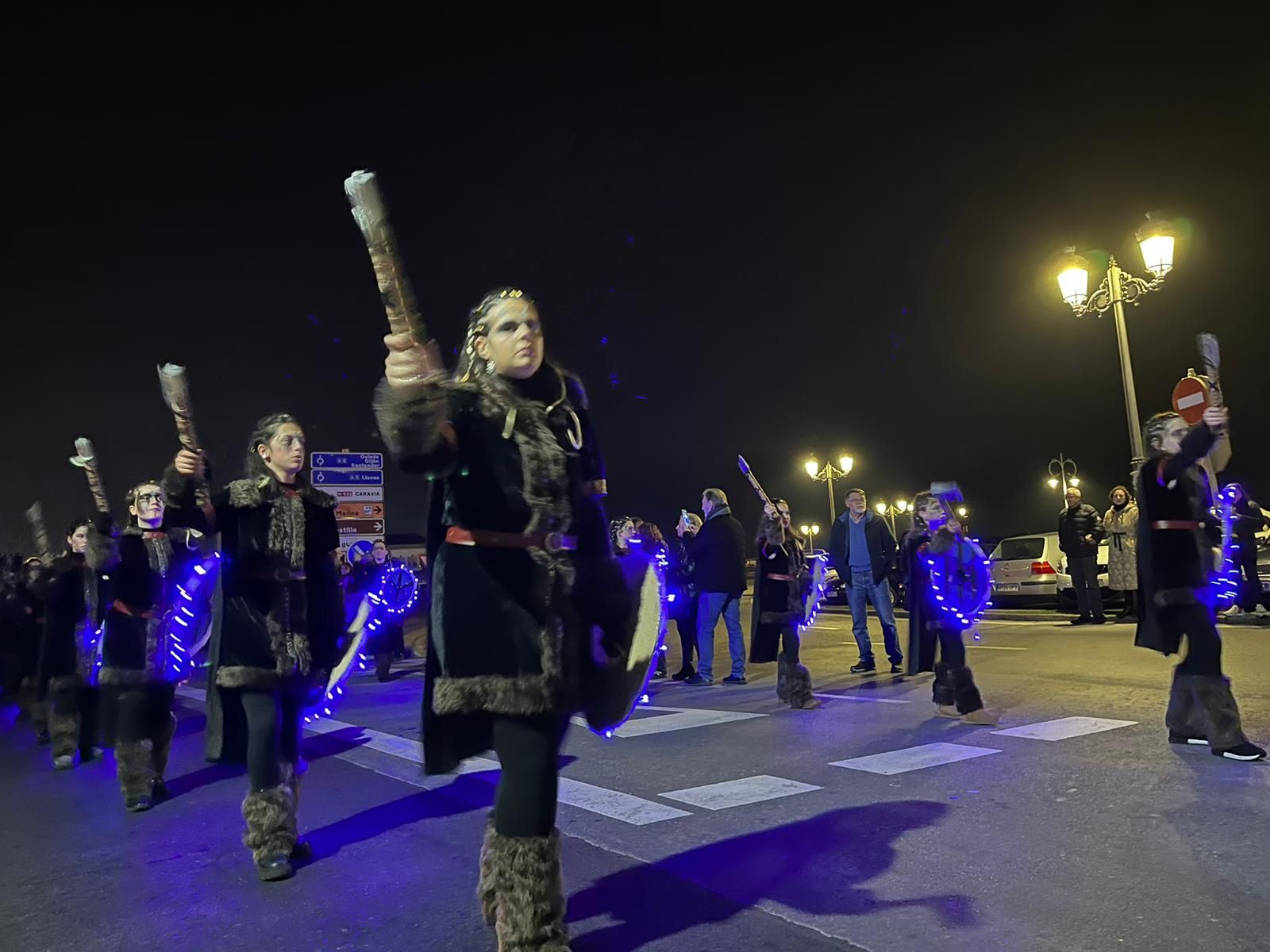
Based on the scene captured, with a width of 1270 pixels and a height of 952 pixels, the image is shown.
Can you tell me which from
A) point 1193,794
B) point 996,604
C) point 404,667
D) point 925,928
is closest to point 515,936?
point 925,928

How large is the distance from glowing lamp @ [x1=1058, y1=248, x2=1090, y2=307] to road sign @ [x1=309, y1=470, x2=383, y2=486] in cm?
1063

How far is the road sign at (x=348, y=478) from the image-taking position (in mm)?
14945

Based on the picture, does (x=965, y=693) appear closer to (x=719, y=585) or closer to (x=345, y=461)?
(x=719, y=585)

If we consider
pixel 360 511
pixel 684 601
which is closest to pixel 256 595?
pixel 684 601

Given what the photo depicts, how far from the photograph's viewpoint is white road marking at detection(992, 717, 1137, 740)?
Result: 19.3ft

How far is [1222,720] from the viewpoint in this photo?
16.5 feet

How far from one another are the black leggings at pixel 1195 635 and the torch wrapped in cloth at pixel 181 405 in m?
4.87

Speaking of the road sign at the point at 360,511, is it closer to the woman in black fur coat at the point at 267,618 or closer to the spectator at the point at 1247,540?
the woman in black fur coat at the point at 267,618

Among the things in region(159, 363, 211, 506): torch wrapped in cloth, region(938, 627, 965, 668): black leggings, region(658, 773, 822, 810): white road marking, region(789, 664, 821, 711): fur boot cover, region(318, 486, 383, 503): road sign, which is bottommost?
region(658, 773, 822, 810): white road marking

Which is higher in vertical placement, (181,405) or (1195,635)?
(181,405)

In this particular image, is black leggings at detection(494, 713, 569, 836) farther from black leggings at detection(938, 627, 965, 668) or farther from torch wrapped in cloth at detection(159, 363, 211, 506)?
black leggings at detection(938, 627, 965, 668)

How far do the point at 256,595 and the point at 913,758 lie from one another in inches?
141

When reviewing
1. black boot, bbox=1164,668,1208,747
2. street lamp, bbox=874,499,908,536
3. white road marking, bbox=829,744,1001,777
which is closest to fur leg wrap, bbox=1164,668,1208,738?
black boot, bbox=1164,668,1208,747

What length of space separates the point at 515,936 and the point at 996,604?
678 inches
